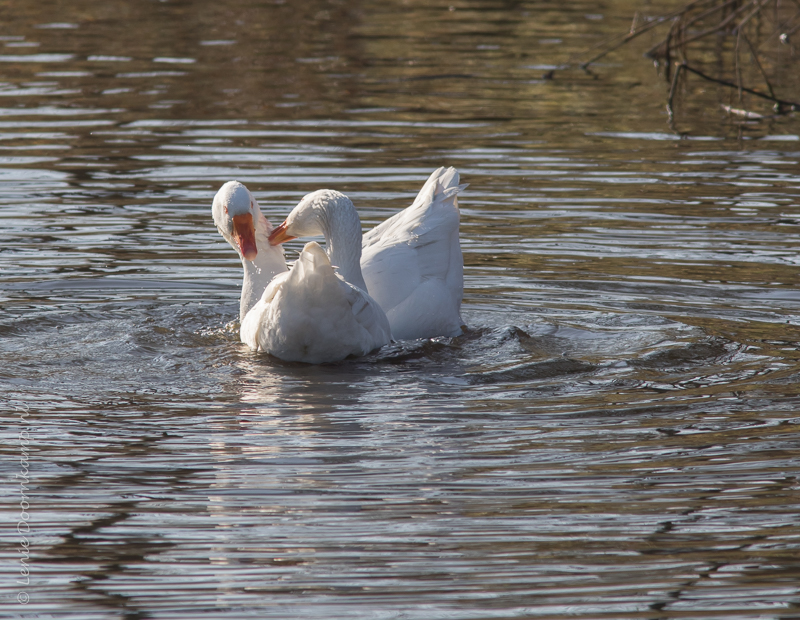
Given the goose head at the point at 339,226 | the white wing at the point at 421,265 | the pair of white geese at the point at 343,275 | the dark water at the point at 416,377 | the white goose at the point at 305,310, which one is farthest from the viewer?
the white wing at the point at 421,265

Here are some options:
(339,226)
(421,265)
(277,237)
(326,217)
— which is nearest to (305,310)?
(339,226)

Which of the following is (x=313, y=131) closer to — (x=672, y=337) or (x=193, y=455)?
(x=672, y=337)

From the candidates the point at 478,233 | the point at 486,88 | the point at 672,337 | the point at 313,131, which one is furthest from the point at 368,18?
the point at 672,337

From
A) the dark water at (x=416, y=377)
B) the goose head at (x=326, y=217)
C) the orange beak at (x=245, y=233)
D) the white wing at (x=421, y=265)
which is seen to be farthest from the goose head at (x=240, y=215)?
the white wing at (x=421, y=265)

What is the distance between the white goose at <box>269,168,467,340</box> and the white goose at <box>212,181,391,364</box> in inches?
6.9

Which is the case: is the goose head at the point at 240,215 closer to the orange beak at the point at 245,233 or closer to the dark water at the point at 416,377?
the orange beak at the point at 245,233

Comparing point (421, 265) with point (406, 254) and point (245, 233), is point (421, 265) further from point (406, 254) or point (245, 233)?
point (245, 233)

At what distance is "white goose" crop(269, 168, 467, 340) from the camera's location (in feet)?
23.6

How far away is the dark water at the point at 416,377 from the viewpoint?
4082 mm

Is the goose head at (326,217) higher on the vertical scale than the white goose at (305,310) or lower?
higher

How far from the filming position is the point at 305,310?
6500 mm

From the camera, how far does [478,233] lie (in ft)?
31.7

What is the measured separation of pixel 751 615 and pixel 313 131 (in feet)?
32.4

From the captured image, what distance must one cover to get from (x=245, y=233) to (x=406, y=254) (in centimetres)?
119
